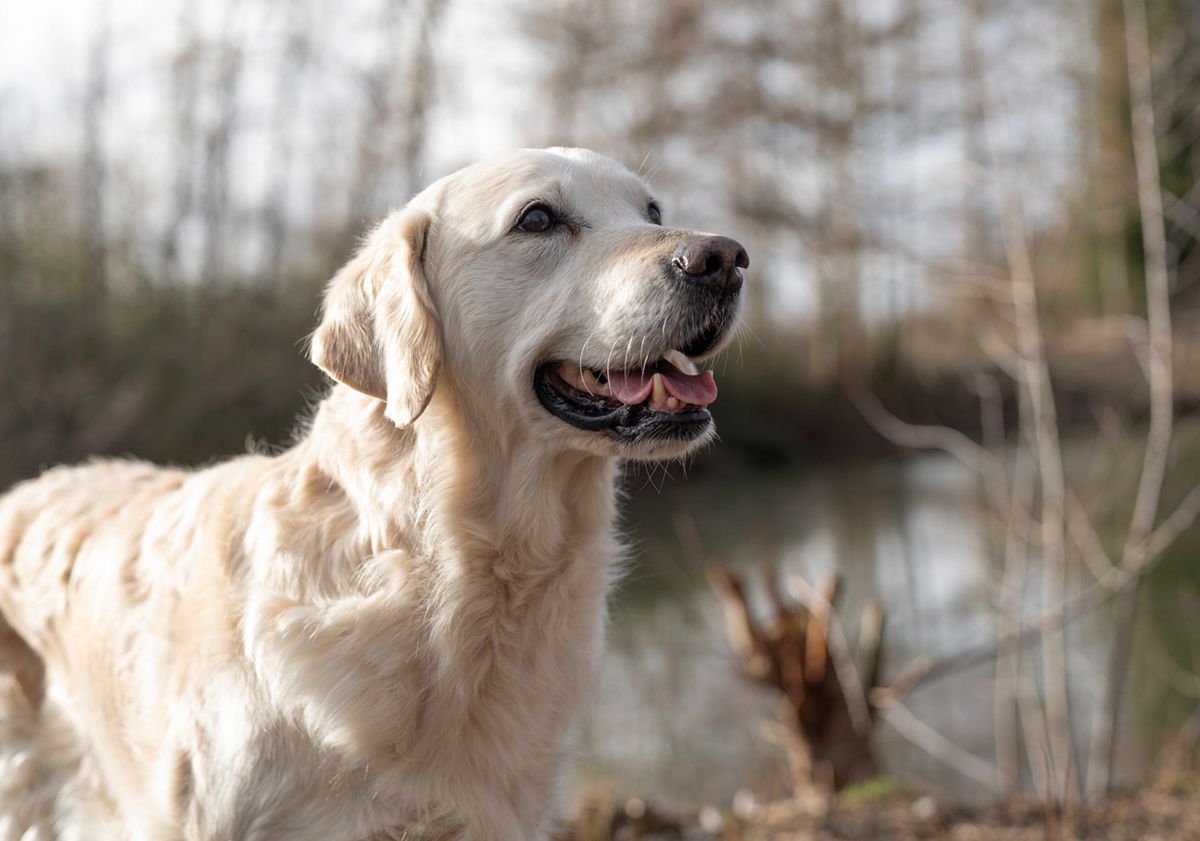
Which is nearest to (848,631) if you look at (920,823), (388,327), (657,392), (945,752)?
(945,752)

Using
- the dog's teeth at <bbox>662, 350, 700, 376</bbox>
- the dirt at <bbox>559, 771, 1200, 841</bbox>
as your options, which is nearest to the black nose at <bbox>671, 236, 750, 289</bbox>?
the dog's teeth at <bbox>662, 350, 700, 376</bbox>

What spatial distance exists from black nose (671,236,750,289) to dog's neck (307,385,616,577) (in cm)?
57

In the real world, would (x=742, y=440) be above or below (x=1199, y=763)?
below

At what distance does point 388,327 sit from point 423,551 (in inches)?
22.4

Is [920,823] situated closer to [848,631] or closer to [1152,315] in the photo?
[1152,315]

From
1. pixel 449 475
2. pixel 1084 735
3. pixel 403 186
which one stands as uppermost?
pixel 449 475

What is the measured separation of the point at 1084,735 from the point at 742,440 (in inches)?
509

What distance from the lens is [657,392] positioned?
2.73 m

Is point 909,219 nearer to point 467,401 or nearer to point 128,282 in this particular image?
point 128,282

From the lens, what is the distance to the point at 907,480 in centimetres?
1673

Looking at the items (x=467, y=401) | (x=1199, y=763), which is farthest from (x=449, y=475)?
(x=1199, y=763)

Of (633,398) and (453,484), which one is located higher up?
(633,398)

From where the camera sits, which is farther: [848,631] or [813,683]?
[848,631]

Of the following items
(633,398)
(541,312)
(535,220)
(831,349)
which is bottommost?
(831,349)
